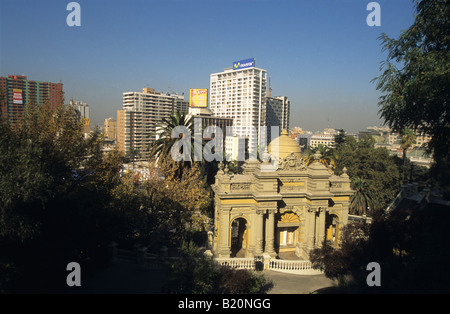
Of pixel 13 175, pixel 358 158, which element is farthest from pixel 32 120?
pixel 358 158

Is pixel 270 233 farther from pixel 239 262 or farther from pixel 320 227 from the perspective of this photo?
pixel 320 227

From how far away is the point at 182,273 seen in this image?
14.3m

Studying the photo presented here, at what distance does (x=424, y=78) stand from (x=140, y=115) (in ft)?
412

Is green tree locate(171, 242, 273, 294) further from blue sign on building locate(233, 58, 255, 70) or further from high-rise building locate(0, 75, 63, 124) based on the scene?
blue sign on building locate(233, 58, 255, 70)

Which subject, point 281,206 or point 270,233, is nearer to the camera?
point 270,233

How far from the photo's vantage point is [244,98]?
13375cm

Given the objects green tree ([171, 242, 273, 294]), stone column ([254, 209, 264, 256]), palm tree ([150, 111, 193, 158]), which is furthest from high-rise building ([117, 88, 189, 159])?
green tree ([171, 242, 273, 294])

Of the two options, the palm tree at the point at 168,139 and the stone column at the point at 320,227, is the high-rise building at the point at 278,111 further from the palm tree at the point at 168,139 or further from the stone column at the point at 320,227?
the stone column at the point at 320,227

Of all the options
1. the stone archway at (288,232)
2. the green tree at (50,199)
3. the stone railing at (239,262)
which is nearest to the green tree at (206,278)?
the stone railing at (239,262)

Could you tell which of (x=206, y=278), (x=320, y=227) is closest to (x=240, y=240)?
(x=320, y=227)

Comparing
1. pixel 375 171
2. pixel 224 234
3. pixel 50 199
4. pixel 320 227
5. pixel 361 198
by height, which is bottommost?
pixel 224 234

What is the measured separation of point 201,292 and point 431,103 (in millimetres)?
14122

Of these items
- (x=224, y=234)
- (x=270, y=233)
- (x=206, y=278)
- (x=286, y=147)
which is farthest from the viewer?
(x=286, y=147)
